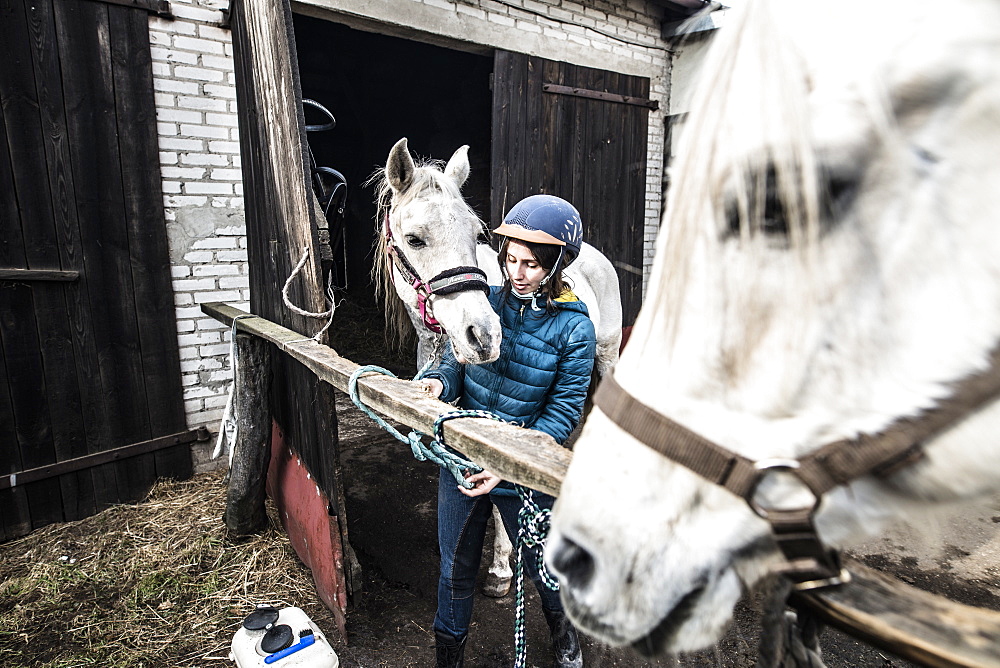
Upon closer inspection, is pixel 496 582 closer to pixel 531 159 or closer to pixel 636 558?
pixel 636 558

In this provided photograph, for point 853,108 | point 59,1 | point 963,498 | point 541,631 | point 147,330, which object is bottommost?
point 541,631

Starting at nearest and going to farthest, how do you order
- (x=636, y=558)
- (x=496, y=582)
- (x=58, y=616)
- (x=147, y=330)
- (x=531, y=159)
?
1. (x=636, y=558)
2. (x=58, y=616)
3. (x=496, y=582)
4. (x=147, y=330)
5. (x=531, y=159)

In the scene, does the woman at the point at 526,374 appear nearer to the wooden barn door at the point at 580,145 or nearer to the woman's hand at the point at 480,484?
the woman's hand at the point at 480,484

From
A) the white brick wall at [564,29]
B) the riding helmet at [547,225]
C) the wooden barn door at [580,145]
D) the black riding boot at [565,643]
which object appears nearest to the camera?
the riding helmet at [547,225]

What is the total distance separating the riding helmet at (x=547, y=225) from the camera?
1.63m

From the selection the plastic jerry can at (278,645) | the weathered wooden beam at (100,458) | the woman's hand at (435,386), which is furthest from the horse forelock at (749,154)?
the weathered wooden beam at (100,458)

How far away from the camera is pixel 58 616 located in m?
2.31

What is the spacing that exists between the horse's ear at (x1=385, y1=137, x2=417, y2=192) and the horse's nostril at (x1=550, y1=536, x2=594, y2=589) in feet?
7.75

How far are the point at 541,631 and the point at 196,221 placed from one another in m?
3.17

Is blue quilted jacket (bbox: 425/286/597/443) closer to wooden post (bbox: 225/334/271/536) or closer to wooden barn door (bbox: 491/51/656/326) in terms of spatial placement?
wooden post (bbox: 225/334/271/536)

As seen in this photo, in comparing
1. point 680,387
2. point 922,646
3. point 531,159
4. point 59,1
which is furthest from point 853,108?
point 531,159

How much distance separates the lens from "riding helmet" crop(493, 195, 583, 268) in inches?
64.3

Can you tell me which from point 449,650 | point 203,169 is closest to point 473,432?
point 449,650

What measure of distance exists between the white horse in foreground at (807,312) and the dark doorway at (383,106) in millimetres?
6100
